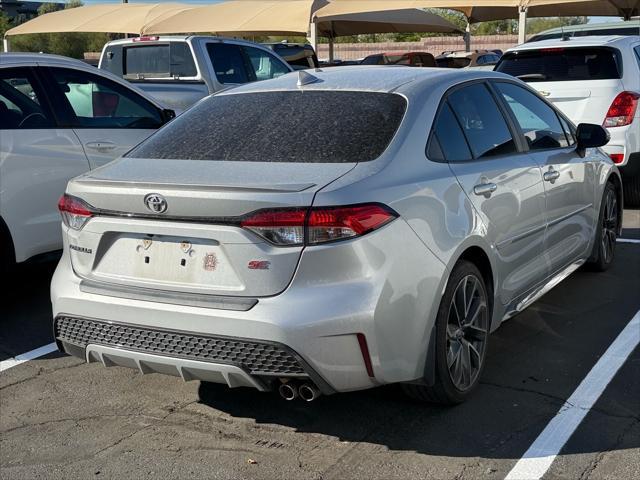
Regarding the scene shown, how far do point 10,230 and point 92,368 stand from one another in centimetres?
144

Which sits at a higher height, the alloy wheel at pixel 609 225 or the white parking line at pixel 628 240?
the alloy wheel at pixel 609 225

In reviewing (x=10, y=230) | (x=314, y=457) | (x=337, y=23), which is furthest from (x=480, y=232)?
(x=337, y=23)

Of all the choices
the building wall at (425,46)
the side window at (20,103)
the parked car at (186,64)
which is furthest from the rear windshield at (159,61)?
the building wall at (425,46)

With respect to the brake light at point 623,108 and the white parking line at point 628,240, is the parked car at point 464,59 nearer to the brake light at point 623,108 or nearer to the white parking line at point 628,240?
the brake light at point 623,108

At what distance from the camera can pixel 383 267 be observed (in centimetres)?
341

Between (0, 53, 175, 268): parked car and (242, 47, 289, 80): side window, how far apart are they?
480 cm

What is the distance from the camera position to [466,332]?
13.5ft

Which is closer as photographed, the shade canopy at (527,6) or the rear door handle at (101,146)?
the rear door handle at (101,146)

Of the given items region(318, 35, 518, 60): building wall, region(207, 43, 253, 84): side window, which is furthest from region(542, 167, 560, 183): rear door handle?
region(318, 35, 518, 60): building wall

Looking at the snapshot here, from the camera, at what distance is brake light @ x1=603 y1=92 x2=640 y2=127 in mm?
8141

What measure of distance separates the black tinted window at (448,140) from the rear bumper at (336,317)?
2.10ft

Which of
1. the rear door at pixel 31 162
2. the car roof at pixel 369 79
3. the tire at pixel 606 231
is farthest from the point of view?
the tire at pixel 606 231

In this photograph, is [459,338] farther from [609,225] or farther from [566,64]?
[566,64]

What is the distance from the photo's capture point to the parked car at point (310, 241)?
3352 mm
